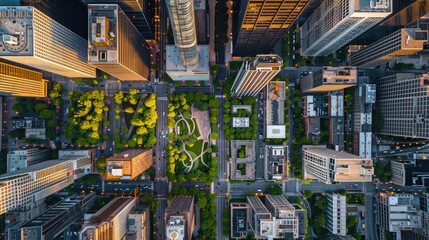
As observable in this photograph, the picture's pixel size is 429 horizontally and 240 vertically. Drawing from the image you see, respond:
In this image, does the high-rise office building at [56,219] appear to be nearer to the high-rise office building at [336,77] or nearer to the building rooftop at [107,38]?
the building rooftop at [107,38]

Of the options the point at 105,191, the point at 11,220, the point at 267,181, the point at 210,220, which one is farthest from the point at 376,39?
the point at 11,220

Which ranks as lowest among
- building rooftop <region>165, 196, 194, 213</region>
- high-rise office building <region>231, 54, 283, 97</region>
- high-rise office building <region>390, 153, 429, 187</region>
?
building rooftop <region>165, 196, 194, 213</region>

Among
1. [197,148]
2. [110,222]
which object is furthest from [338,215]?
[110,222]

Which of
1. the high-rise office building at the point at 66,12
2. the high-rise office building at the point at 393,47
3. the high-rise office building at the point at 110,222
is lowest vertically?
the high-rise office building at the point at 110,222

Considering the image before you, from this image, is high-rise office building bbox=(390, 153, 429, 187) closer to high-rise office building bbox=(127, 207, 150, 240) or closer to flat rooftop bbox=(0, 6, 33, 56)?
high-rise office building bbox=(127, 207, 150, 240)

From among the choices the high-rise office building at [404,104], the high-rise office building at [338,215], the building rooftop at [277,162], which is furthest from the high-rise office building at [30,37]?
the high-rise office building at [404,104]

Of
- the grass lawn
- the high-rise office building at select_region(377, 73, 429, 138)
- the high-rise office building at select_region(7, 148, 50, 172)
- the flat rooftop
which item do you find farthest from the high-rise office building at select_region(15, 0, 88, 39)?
the high-rise office building at select_region(377, 73, 429, 138)
